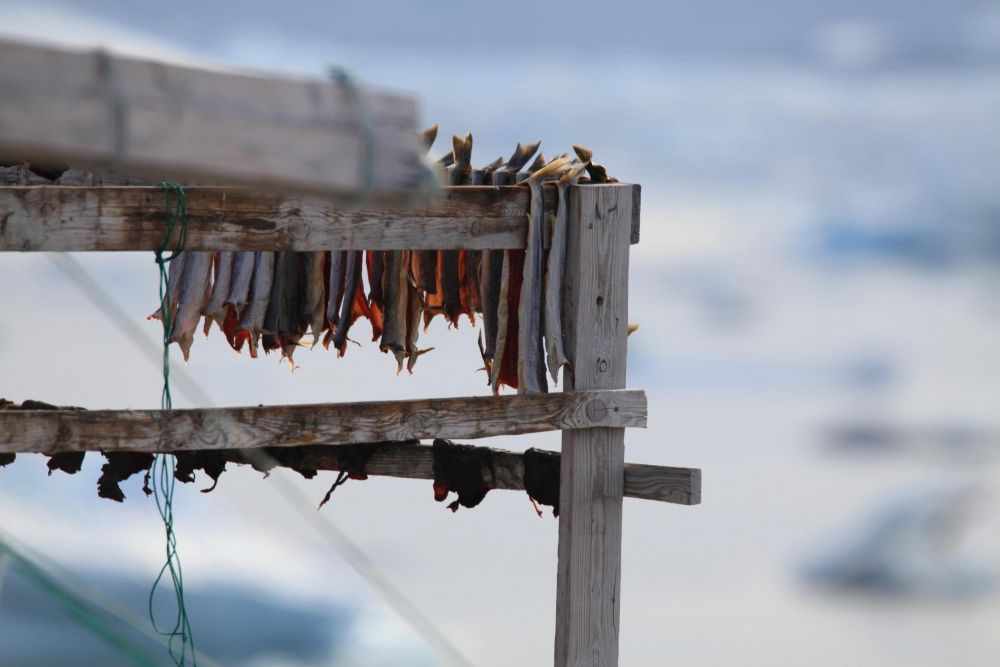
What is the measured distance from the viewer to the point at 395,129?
2896mm

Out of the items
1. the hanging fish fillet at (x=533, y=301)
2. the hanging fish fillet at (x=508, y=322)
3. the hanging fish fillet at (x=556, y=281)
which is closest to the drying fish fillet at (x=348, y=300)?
the hanging fish fillet at (x=508, y=322)

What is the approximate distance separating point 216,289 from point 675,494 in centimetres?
231

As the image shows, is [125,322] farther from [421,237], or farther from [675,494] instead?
[675,494]

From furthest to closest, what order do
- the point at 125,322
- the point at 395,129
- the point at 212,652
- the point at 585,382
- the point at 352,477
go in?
the point at 212,652, the point at 352,477, the point at 585,382, the point at 125,322, the point at 395,129

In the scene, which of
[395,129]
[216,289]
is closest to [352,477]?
[216,289]

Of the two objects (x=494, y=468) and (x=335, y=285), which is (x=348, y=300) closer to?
(x=335, y=285)

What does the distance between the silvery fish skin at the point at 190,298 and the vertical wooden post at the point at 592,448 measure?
1676mm

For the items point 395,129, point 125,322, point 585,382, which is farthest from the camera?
point 585,382

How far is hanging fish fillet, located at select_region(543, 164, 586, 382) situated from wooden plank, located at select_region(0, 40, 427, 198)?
105 inches

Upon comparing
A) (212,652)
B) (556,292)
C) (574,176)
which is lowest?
(212,652)

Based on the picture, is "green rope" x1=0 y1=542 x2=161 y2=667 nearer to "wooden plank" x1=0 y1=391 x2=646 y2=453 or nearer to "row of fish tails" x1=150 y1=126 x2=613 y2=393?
"wooden plank" x1=0 y1=391 x2=646 y2=453

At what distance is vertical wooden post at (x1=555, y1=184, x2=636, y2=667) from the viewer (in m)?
5.56

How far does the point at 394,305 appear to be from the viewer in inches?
231

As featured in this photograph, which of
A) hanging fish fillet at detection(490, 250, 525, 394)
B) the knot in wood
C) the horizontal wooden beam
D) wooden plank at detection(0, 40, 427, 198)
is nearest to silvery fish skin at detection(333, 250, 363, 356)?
the horizontal wooden beam
